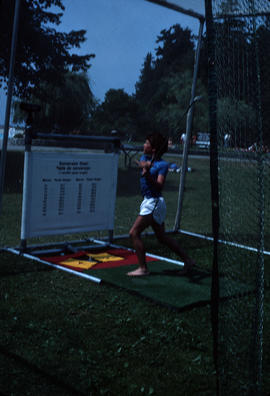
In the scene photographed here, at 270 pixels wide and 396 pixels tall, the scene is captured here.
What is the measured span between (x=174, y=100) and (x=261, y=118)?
5590 mm

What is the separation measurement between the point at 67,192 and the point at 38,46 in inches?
86.4

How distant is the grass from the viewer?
357cm

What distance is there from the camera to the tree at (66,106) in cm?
744

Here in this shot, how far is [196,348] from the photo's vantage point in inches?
168

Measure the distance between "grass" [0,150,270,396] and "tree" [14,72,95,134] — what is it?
7.01 feet

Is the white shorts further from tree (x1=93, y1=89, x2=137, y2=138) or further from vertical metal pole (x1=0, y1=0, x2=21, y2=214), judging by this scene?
tree (x1=93, y1=89, x2=137, y2=138)

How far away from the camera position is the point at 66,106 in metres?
7.91

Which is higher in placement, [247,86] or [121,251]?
[247,86]

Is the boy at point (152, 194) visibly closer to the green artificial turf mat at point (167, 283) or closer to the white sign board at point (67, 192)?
the green artificial turf mat at point (167, 283)

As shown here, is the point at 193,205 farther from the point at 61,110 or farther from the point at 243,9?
the point at 243,9

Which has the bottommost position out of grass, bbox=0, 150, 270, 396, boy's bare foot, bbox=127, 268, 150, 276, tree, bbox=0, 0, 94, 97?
grass, bbox=0, 150, 270, 396

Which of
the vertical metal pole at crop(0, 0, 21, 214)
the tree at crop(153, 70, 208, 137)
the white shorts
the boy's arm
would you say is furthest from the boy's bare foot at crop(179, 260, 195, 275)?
the tree at crop(153, 70, 208, 137)

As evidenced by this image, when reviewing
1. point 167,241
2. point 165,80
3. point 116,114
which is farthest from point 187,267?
point 165,80

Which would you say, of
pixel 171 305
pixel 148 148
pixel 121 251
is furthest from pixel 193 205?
pixel 171 305
